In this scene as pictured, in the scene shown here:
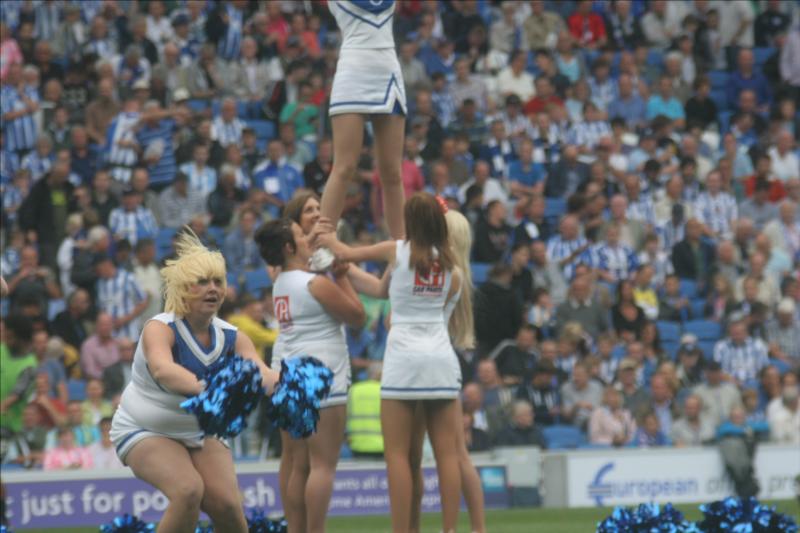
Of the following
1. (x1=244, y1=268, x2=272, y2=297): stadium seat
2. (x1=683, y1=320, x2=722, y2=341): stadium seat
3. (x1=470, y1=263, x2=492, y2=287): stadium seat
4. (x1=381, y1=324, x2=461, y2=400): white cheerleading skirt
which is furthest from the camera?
(x1=683, y1=320, x2=722, y2=341): stadium seat

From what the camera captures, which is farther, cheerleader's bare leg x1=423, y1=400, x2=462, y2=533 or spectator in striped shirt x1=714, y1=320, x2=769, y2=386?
spectator in striped shirt x1=714, y1=320, x2=769, y2=386

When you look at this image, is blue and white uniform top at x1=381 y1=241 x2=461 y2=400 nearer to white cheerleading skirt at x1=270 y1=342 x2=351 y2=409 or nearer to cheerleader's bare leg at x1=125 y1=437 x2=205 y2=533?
white cheerleading skirt at x1=270 y1=342 x2=351 y2=409

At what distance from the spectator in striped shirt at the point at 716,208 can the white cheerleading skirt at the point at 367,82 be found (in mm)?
10542

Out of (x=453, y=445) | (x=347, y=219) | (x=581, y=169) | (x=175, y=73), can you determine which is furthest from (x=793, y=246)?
(x=453, y=445)

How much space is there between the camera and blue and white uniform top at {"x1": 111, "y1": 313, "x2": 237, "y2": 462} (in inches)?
264

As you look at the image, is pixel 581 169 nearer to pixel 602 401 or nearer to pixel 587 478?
pixel 602 401

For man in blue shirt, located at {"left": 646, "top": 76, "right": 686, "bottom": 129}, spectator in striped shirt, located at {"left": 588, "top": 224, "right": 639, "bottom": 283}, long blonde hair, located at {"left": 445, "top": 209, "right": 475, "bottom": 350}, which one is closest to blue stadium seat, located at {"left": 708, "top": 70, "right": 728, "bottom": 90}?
man in blue shirt, located at {"left": 646, "top": 76, "right": 686, "bottom": 129}

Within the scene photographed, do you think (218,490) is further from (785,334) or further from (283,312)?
(785,334)

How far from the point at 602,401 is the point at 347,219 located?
3115 mm

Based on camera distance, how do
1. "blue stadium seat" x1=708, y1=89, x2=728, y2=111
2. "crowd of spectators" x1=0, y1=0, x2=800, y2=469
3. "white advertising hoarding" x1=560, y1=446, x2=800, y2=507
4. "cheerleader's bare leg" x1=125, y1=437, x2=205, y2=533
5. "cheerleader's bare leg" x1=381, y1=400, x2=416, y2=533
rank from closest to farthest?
"cheerleader's bare leg" x1=125, y1=437, x2=205, y2=533 < "cheerleader's bare leg" x1=381, y1=400, x2=416, y2=533 < "white advertising hoarding" x1=560, y1=446, x2=800, y2=507 < "crowd of spectators" x1=0, y1=0, x2=800, y2=469 < "blue stadium seat" x1=708, y1=89, x2=728, y2=111

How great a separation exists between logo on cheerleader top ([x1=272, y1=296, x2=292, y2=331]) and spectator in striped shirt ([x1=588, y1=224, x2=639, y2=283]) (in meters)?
9.06

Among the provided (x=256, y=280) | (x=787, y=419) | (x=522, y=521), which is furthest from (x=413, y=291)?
(x=787, y=419)

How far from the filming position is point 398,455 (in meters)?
7.75

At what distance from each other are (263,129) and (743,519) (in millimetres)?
11355
